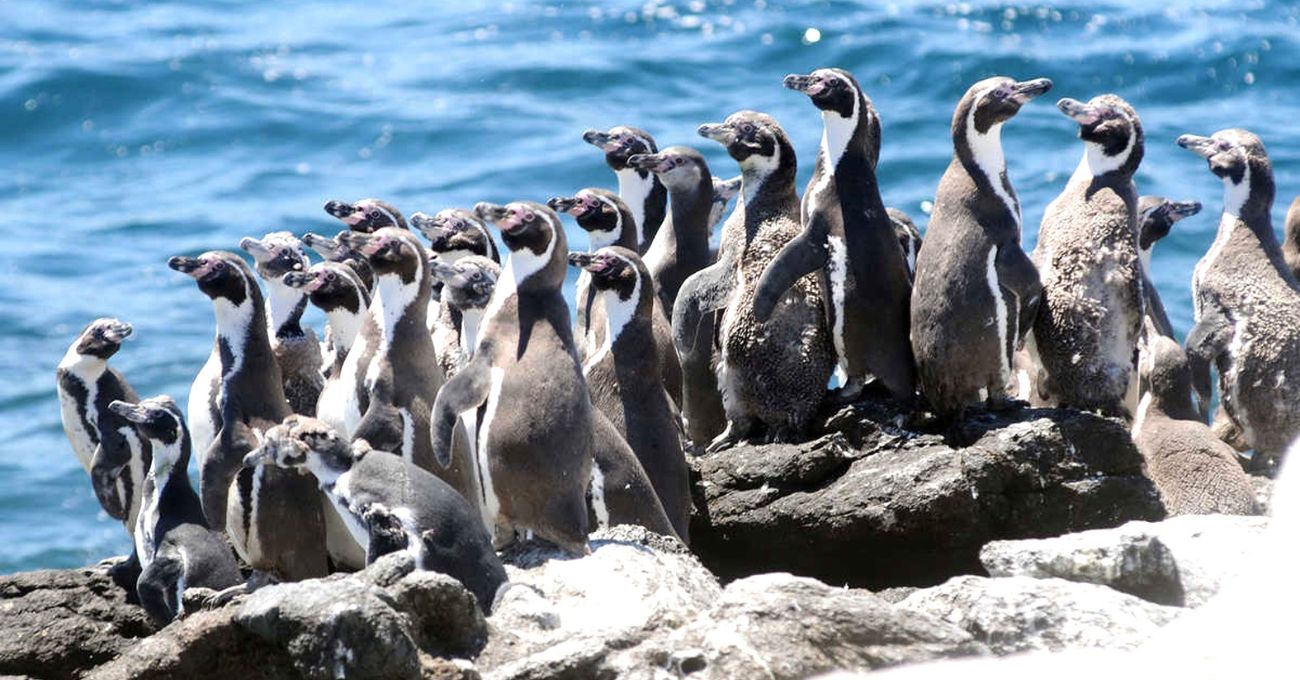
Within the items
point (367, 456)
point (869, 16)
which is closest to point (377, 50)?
point (869, 16)

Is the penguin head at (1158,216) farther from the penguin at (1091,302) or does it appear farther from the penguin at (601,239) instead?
the penguin at (601,239)

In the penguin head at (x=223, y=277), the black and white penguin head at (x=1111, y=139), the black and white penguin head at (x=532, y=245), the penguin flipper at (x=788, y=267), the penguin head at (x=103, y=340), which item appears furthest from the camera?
the penguin head at (x=103, y=340)

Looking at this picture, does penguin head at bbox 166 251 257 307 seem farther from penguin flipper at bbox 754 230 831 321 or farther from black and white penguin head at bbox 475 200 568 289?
penguin flipper at bbox 754 230 831 321

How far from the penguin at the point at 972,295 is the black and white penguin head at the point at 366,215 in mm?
2574

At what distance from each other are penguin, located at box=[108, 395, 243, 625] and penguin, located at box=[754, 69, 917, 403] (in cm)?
227

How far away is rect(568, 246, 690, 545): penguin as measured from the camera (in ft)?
25.0

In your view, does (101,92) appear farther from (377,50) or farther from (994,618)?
(994,618)

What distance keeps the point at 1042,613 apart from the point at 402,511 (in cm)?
192

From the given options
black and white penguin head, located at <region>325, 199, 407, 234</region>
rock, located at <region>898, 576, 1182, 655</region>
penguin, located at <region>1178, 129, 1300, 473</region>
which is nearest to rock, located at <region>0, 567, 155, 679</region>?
black and white penguin head, located at <region>325, 199, 407, 234</region>

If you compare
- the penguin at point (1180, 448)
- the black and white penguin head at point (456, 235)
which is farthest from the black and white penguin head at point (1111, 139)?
the black and white penguin head at point (456, 235)

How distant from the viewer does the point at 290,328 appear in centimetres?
862

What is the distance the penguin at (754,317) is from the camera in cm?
822

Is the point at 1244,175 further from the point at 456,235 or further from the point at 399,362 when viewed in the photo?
the point at 399,362

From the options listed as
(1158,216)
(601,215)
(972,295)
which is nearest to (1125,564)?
(972,295)
